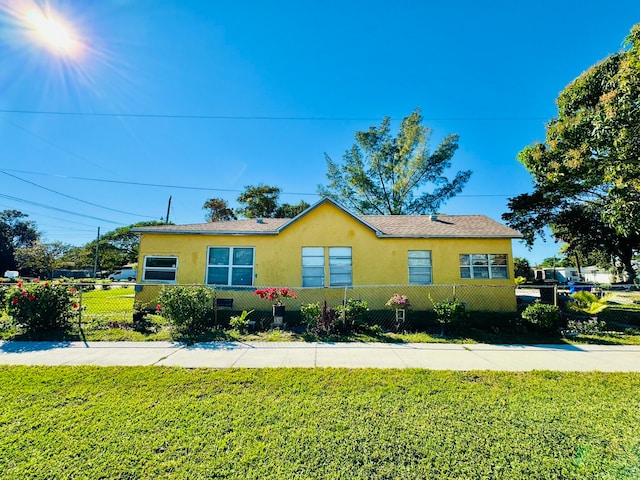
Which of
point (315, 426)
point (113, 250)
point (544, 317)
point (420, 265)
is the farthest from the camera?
point (113, 250)

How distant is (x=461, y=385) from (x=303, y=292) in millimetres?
7782

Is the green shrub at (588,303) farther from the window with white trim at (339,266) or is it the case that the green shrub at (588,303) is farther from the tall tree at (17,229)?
the tall tree at (17,229)

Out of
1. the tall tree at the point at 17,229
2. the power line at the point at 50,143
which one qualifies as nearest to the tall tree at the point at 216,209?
the power line at the point at 50,143

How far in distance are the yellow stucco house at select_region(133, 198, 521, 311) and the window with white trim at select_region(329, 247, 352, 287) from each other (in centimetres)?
4

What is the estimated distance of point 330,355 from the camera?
6.14 m

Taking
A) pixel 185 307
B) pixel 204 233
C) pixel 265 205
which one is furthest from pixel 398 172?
pixel 185 307

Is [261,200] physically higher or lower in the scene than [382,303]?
higher

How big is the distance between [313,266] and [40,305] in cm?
851

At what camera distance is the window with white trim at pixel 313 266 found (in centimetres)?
1192

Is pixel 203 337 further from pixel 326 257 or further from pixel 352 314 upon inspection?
pixel 326 257

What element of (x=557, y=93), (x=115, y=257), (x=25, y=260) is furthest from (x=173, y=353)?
(x=115, y=257)

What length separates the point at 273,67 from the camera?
11789 millimetres

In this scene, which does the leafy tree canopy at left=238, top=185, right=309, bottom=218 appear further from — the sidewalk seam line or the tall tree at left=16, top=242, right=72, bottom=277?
the sidewalk seam line

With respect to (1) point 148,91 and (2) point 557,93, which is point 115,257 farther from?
(2) point 557,93
